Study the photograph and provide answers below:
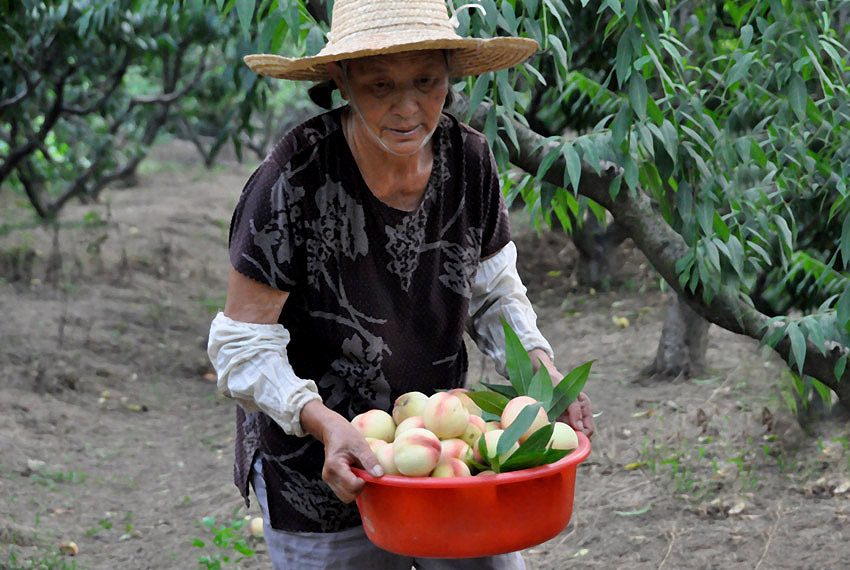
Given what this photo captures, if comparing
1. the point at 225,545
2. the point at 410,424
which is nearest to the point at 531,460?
the point at 410,424

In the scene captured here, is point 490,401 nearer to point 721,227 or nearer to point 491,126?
point 491,126

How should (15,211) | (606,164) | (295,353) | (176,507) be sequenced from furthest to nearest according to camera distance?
(15,211)
(176,507)
(606,164)
(295,353)

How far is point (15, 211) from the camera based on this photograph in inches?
454

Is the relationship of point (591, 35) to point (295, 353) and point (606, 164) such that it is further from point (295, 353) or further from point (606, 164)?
point (295, 353)

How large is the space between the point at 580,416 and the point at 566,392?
3.5 inches

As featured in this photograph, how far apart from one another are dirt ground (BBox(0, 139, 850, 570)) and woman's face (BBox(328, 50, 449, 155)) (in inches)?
50.4

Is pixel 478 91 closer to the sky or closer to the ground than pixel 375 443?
closer to the sky

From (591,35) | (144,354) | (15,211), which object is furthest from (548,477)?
(15,211)

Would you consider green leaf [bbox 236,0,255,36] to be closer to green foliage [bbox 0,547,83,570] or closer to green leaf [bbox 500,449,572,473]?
green leaf [bbox 500,449,572,473]

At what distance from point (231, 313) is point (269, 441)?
303 mm

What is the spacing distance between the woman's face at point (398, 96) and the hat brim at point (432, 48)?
0.13ft

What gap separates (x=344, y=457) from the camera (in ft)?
5.35

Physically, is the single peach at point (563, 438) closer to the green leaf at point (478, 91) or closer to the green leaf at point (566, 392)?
the green leaf at point (566, 392)

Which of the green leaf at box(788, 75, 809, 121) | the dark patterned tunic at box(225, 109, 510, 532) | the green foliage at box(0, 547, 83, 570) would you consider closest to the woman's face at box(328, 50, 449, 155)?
the dark patterned tunic at box(225, 109, 510, 532)
